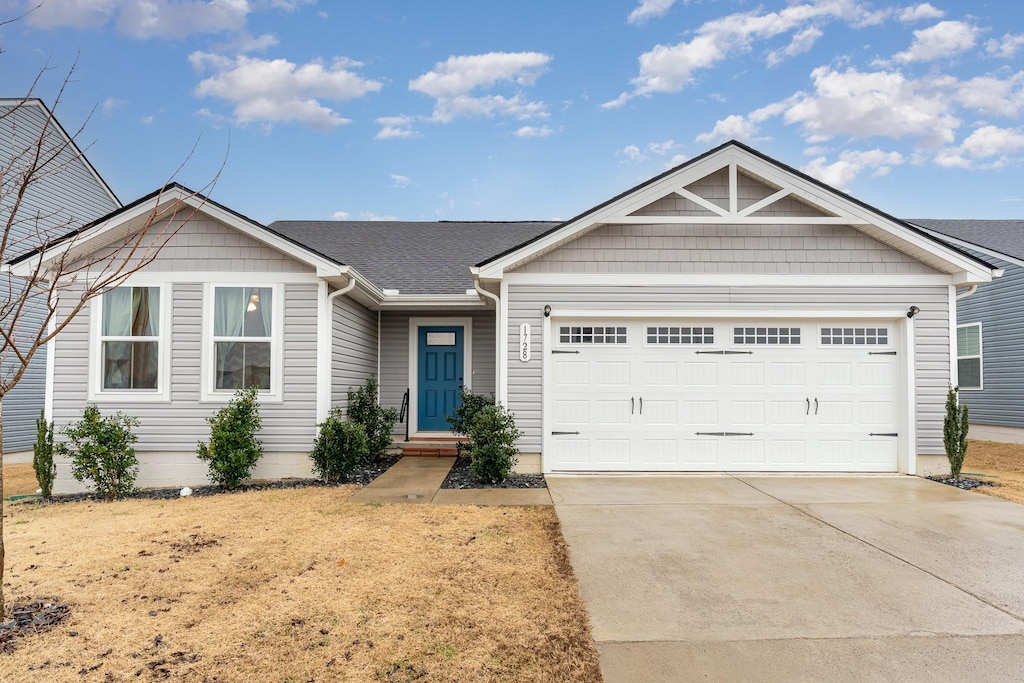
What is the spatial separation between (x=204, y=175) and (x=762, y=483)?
7.58 meters

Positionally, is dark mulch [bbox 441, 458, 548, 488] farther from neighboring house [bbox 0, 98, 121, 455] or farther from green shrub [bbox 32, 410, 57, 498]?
neighboring house [bbox 0, 98, 121, 455]

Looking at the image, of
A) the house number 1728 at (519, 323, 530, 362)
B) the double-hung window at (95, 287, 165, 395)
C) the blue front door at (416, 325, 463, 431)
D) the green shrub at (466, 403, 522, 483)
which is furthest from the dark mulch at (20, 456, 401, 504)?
the blue front door at (416, 325, 463, 431)

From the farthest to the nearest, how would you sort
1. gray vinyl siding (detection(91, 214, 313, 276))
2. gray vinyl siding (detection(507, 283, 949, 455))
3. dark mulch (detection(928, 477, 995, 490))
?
gray vinyl siding (detection(507, 283, 949, 455)) → gray vinyl siding (detection(91, 214, 313, 276)) → dark mulch (detection(928, 477, 995, 490))

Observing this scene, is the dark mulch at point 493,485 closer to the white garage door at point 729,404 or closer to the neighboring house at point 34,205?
the white garage door at point 729,404

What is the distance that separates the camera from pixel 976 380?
40.7ft

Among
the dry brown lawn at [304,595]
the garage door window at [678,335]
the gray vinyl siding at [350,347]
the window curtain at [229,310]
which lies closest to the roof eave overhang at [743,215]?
the garage door window at [678,335]

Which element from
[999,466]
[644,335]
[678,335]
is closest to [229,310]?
[644,335]

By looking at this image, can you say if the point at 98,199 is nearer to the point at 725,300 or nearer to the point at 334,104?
the point at 334,104

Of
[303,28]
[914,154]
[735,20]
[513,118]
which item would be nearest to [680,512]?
[735,20]

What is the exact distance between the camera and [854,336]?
7961mm

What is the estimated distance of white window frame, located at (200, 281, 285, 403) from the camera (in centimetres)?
760

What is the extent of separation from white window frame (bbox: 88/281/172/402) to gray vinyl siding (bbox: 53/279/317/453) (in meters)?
0.04

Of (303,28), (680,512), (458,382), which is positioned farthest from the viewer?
(303,28)

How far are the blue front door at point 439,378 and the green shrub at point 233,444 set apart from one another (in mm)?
3824
